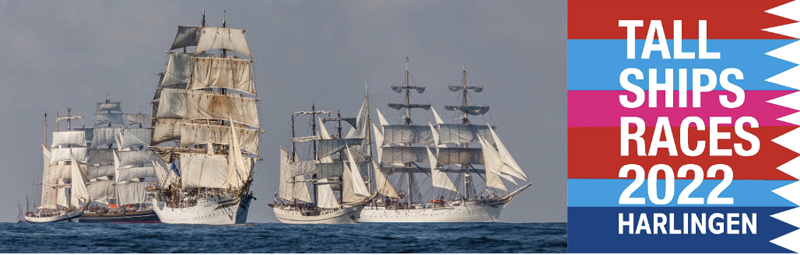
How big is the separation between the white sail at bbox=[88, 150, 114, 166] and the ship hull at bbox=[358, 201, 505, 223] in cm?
6257

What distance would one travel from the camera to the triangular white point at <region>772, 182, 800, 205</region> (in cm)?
3384

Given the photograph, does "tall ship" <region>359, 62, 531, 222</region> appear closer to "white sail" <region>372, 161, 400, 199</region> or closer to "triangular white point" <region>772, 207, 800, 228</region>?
"white sail" <region>372, 161, 400, 199</region>

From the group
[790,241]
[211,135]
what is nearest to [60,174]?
[211,135]

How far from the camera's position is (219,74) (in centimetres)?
13450

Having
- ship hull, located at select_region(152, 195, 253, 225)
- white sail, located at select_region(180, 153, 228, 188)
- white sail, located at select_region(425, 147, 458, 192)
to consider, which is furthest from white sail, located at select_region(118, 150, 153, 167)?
ship hull, located at select_region(152, 195, 253, 225)

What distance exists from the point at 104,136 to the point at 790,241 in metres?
172

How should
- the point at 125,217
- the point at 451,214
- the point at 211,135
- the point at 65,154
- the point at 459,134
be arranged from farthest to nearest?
the point at 65,154 < the point at 125,217 < the point at 459,134 < the point at 451,214 < the point at 211,135

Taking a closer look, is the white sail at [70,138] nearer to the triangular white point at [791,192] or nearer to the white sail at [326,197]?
the white sail at [326,197]

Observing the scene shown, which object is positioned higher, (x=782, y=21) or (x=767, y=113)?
(x=782, y=21)

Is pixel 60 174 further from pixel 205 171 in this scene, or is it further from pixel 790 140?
pixel 790 140

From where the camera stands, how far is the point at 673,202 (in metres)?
34.5

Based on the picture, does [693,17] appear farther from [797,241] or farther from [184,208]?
[184,208]

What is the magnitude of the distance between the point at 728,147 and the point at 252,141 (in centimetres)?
10477

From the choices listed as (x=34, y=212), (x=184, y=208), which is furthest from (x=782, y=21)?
(x=34, y=212)
